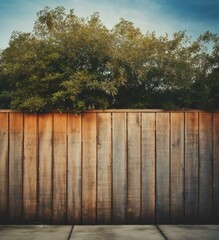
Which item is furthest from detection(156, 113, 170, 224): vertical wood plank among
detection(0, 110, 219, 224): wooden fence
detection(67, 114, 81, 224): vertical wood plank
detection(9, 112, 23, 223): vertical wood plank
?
detection(9, 112, 23, 223): vertical wood plank

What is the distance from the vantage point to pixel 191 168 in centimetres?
481

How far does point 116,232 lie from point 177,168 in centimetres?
133

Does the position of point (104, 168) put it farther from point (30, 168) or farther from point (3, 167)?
point (3, 167)

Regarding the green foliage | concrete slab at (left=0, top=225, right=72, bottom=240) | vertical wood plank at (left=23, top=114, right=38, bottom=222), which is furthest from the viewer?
vertical wood plank at (left=23, top=114, right=38, bottom=222)

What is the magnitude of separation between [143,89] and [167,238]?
89.9 inches

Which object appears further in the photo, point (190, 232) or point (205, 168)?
point (205, 168)

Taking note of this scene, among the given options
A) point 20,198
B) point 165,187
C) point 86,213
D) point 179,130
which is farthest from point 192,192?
point 20,198

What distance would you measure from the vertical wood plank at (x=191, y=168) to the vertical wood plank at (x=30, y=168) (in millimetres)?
2303

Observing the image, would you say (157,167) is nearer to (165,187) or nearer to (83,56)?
(165,187)

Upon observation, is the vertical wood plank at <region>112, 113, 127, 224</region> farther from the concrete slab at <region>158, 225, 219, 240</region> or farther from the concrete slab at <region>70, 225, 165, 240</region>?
the concrete slab at <region>158, 225, 219, 240</region>

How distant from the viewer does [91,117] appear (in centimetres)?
479

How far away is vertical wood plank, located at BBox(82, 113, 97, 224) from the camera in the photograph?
474 cm

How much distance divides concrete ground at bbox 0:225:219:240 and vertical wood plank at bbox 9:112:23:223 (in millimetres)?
230

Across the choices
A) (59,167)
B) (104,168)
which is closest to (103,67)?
(104,168)
